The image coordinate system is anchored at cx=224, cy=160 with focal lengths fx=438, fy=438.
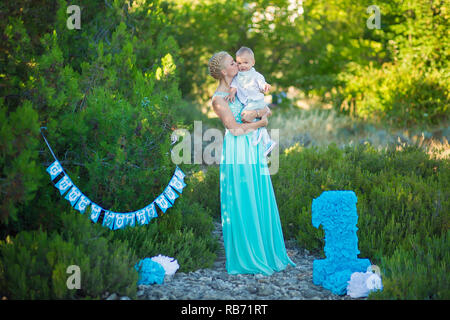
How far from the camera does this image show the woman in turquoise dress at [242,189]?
394 cm

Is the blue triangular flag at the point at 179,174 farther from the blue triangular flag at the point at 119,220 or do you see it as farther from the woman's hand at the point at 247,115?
the woman's hand at the point at 247,115

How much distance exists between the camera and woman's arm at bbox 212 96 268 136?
3.89m

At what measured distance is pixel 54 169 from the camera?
3.52 m

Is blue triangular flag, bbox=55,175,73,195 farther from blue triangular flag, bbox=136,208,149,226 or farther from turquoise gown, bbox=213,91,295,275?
turquoise gown, bbox=213,91,295,275

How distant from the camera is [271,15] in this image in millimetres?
11102

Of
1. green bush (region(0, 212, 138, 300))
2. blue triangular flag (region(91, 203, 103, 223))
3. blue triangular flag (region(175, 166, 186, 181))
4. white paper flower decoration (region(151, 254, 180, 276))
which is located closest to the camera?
green bush (region(0, 212, 138, 300))

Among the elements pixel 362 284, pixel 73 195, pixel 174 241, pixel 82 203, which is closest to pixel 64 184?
pixel 73 195

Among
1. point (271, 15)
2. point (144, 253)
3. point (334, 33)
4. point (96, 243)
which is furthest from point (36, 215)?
point (334, 33)

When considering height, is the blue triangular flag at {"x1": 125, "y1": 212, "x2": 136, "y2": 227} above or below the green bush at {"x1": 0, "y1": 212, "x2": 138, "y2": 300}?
above

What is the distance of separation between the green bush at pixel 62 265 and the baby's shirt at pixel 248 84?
1682 mm

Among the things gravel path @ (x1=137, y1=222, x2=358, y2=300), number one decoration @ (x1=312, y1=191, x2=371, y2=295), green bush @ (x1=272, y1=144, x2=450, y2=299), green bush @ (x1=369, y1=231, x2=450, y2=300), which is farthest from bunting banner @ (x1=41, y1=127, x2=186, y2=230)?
green bush @ (x1=369, y1=231, x2=450, y2=300)

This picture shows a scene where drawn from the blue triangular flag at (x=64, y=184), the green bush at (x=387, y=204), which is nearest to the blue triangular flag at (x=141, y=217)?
the blue triangular flag at (x=64, y=184)

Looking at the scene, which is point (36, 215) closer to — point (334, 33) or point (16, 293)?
point (16, 293)
